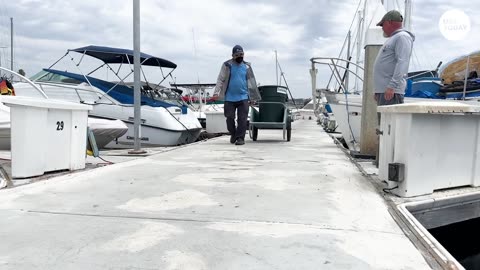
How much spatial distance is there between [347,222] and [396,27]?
272 cm

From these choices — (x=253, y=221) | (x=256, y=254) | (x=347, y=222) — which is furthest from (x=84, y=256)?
(x=347, y=222)

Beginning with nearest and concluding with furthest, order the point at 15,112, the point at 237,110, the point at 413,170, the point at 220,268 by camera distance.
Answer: the point at 220,268 → the point at 413,170 → the point at 15,112 → the point at 237,110

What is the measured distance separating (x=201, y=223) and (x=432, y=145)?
2095 millimetres

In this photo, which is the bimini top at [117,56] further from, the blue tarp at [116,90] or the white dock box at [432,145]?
the white dock box at [432,145]

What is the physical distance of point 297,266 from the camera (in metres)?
2.11

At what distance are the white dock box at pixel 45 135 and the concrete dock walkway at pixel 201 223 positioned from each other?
11.9 inches

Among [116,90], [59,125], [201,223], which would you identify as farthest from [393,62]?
[116,90]

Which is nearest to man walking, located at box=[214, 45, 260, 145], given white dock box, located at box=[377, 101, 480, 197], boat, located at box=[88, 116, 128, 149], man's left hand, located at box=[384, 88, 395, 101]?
boat, located at box=[88, 116, 128, 149]

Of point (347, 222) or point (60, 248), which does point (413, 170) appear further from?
point (60, 248)

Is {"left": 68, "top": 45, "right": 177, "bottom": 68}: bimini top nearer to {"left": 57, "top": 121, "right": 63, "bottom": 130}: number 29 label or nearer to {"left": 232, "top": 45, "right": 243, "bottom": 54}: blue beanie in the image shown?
{"left": 232, "top": 45, "right": 243, "bottom": 54}: blue beanie

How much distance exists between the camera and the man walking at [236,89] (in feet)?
26.0

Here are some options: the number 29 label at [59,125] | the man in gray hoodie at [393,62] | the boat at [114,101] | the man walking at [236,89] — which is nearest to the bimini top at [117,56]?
the boat at [114,101]

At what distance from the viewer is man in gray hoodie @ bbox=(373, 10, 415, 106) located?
4480 millimetres

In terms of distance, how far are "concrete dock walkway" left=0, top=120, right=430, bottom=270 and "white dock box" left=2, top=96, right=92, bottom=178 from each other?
0.30 m
